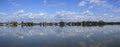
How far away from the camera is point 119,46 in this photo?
2445 cm

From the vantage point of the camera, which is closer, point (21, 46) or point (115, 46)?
point (115, 46)

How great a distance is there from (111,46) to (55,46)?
722cm

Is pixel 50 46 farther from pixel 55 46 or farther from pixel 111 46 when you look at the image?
pixel 111 46

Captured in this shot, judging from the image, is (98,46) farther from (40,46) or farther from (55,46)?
(40,46)

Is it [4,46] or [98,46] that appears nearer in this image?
[98,46]

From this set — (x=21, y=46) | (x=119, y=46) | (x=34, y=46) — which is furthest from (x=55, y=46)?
(x=119, y=46)

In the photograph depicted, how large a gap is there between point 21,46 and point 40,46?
8.89 ft

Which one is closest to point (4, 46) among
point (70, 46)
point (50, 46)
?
point (50, 46)

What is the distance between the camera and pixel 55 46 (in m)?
26.3

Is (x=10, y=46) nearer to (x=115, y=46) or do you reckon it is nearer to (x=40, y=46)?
(x=40, y=46)

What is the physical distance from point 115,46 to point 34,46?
10423 millimetres

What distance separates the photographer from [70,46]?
25.9 meters

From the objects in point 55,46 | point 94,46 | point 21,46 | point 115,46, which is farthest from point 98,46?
point 21,46

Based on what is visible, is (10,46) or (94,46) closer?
(94,46)
